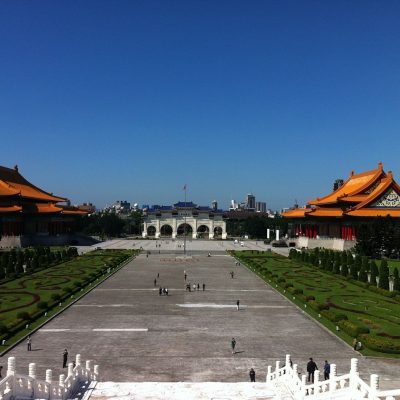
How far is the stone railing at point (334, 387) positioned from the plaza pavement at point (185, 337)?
4.19m

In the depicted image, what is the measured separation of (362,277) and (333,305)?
1526 cm

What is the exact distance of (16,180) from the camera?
118 m

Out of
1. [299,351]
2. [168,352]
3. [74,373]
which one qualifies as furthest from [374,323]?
[74,373]

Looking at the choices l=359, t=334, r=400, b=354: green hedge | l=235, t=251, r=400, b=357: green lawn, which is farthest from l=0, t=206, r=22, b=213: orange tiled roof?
l=359, t=334, r=400, b=354: green hedge

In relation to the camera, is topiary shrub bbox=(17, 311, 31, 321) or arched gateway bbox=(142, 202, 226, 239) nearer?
topiary shrub bbox=(17, 311, 31, 321)

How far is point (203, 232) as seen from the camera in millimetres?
185500

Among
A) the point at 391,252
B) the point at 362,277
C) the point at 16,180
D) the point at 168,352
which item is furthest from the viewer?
the point at 16,180

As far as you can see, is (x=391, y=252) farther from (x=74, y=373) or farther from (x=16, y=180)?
(x=16, y=180)

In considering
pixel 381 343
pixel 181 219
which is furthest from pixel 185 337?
pixel 181 219

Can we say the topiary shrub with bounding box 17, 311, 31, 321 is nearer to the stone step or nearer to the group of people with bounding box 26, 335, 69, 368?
the group of people with bounding box 26, 335, 69, 368

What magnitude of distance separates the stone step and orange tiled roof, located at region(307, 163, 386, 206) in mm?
78256

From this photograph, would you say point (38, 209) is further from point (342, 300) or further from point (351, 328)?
point (351, 328)

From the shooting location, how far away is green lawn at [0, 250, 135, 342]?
3600 centimetres

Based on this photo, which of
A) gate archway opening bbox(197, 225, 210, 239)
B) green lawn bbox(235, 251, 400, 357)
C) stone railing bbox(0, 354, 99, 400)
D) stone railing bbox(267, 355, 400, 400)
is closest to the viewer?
stone railing bbox(267, 355, 400, 400)
